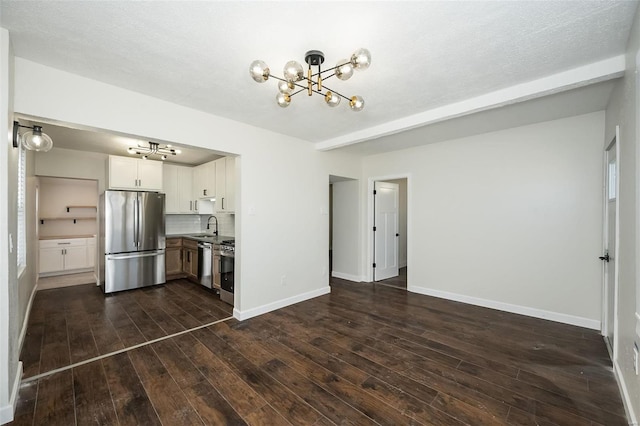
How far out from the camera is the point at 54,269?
5707 mm

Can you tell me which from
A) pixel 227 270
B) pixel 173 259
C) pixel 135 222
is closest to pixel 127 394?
pixel 227 270

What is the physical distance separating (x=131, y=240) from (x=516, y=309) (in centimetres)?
631

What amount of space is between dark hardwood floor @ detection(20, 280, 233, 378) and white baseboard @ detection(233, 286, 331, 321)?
28 centimetres

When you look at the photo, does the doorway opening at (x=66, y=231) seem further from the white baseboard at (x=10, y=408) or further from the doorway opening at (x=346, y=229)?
the doorway opening at (x=346, y=229)

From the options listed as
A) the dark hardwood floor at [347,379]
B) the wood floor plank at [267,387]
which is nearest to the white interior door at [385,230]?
the dark hardwood floor at [347,379]

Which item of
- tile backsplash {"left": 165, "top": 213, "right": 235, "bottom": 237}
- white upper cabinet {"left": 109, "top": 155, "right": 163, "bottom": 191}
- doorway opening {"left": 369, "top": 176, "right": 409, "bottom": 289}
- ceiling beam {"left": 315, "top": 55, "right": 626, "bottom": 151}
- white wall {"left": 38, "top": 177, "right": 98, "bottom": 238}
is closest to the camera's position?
ceiling beam {"left": 315, "top": 55, "right": 626, "bottom": 151}

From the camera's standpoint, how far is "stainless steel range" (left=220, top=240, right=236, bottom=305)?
4082 mm

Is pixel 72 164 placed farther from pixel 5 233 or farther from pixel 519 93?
pixel 519 93

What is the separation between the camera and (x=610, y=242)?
271cm

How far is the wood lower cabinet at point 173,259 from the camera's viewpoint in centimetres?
548

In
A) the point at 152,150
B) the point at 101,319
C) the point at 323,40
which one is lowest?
the point at 101,319

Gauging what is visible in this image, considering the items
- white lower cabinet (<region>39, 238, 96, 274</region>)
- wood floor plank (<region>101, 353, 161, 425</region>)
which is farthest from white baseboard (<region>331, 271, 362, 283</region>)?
white lower cabinet (<region>39, 238, 96, 274</region>)

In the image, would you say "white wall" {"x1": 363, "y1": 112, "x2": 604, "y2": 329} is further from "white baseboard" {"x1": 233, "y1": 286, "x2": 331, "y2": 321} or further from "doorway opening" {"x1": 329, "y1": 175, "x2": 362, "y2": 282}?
"white baseboard" {"x1": 233, "y1": 286, "x2": 331, "y2": 321}

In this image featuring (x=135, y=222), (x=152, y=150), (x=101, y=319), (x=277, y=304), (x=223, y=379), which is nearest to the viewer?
(x=223, y=379)
